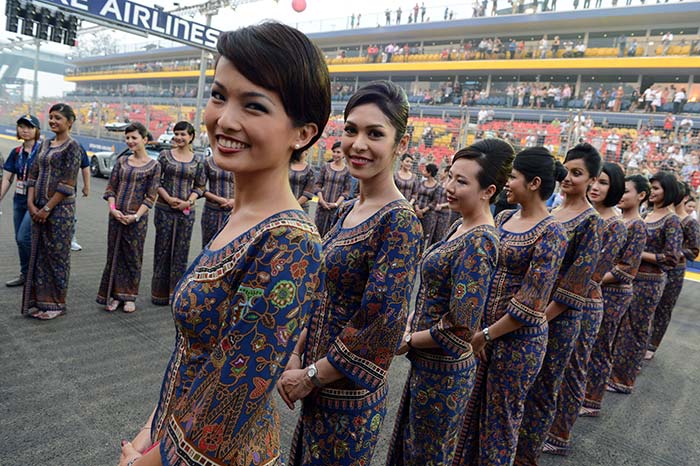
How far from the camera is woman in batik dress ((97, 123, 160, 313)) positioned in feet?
13.8

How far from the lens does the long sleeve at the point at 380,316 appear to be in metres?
1.38

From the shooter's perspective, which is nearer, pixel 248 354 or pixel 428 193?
pixel 248 354

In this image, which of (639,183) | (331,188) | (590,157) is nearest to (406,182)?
(331,188)

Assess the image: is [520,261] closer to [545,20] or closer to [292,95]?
[292,95]

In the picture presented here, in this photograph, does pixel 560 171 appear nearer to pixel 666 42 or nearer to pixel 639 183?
pixel 639 183

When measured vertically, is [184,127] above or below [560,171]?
above

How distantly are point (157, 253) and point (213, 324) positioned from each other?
3965 mm

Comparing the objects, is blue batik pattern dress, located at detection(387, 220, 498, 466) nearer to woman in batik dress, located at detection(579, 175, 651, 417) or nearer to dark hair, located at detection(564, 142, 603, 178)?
dark hair, located at detection(564, 142, 603, 178)

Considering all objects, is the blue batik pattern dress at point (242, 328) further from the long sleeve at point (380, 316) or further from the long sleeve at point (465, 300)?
the long sleeve at point (465, 300)

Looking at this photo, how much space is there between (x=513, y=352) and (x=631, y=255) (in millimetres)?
1938

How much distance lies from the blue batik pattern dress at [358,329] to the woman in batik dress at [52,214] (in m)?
3.14

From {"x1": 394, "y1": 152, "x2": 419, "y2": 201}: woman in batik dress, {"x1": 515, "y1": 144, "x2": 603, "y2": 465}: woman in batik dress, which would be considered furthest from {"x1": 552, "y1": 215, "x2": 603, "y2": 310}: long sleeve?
{"x1": 394, "y1": 152, "x2": 419, "y2": 201}: woman in batik dress

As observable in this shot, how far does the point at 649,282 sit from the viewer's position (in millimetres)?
4035

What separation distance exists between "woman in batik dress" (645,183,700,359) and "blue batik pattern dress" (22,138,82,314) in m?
5.44
